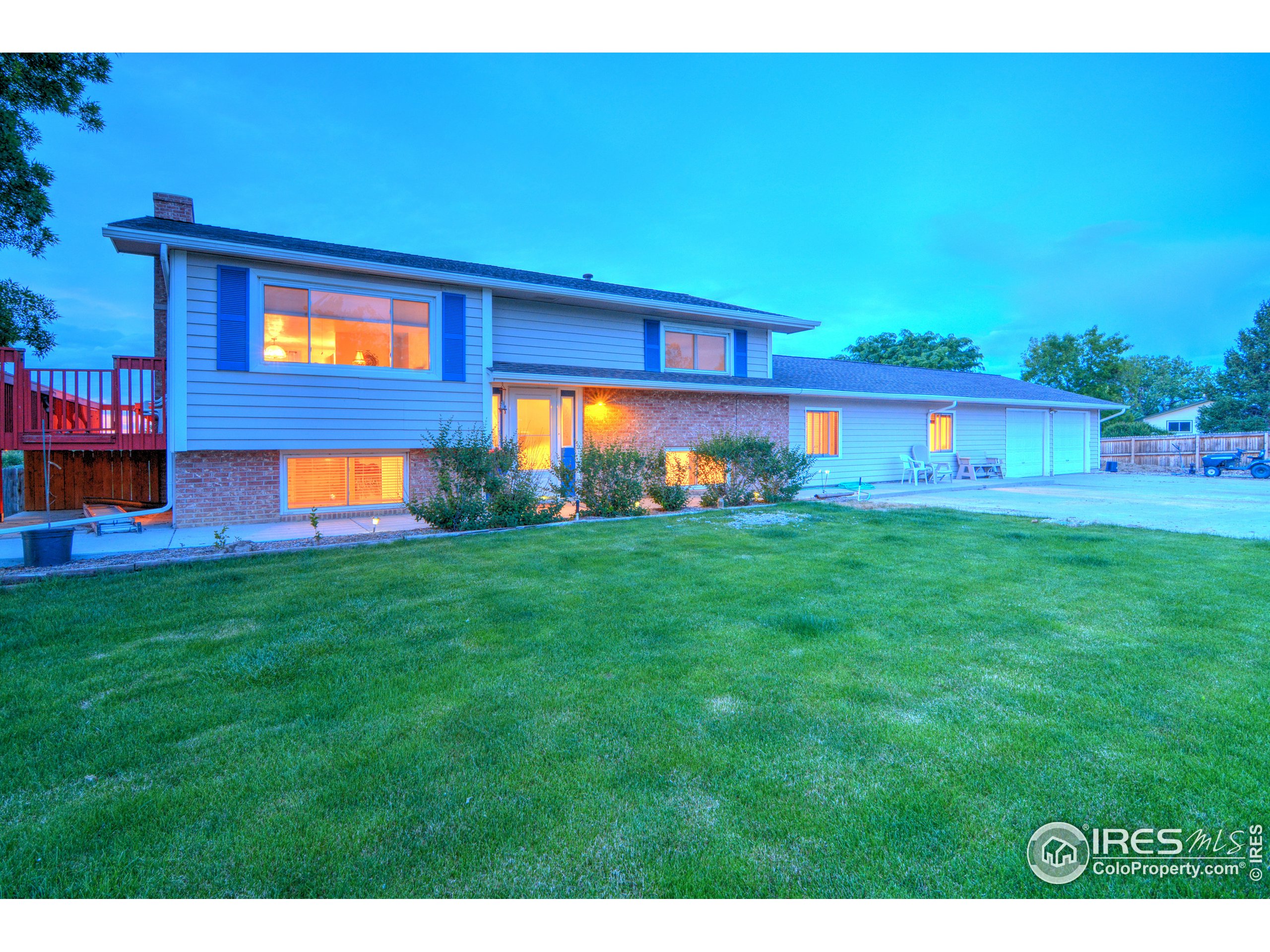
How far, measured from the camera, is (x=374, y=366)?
10312mm

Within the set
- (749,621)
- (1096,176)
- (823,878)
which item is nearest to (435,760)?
(823,878)

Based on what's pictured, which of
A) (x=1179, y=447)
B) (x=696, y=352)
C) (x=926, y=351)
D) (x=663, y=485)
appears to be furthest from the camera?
(x=926, y=351)

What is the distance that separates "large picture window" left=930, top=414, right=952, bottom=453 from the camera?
18438mm

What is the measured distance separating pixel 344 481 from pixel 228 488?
1763 mm

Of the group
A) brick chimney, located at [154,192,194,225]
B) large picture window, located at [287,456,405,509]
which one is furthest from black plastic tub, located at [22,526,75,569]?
brick chimney, located at [154,192,194,225]

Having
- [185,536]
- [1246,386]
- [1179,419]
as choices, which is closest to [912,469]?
[185,536]

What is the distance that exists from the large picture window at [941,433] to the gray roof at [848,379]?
0.83m

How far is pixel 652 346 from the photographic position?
13.5 m

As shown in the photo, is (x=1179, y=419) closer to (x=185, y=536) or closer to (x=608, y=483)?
(x=608, y=483)

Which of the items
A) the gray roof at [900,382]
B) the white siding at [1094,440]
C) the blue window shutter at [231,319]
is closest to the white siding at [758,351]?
the gray roof at [900,382]

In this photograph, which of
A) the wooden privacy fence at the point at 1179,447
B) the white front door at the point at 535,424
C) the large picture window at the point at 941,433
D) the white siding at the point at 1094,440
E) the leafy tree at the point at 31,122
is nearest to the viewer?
the leafy tree at the point at 31,122

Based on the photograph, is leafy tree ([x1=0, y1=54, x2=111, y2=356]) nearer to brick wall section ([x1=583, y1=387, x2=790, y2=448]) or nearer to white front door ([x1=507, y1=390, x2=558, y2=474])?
white front door ([x1=507, y1=390, x2=558, y2=474])

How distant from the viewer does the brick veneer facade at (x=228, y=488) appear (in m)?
9.22

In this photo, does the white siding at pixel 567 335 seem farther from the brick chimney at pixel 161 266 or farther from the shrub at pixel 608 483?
the brick chimney at pixel 161 266
